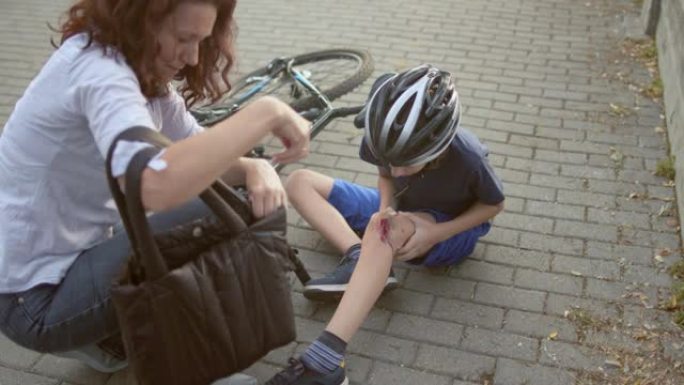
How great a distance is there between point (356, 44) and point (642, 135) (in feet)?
8.12

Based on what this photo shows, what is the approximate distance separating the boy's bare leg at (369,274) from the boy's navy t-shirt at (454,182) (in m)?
0.17

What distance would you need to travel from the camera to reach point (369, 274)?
9.52ft

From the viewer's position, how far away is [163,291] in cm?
197

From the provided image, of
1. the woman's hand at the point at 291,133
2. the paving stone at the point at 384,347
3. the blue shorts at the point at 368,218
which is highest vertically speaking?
the woman's hand at the point at 291,133

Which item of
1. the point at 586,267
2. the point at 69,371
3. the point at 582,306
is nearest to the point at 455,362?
the point at 582,306

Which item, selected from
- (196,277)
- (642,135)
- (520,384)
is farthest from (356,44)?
(196,277)

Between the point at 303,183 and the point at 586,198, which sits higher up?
the point at 303,183

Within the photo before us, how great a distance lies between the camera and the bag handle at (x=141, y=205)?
1794 mm

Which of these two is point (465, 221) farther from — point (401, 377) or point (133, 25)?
point (133, 25)

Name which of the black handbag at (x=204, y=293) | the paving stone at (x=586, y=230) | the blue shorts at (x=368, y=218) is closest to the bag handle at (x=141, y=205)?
the black handbag at (x=204, y=293)

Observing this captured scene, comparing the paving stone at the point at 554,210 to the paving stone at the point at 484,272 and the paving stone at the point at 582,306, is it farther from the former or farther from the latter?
the paving stone at the point at 582,306

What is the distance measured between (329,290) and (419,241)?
436 millimetres

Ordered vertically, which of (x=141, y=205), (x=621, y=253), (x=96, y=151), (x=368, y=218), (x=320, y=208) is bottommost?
(x=621, y=253)

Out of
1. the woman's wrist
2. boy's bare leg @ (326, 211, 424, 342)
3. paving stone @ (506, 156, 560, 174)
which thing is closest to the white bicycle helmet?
boy's bare leg @ (326, 211, 424, 342)
